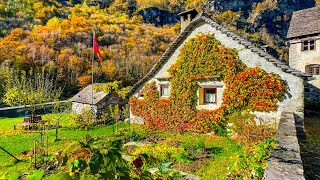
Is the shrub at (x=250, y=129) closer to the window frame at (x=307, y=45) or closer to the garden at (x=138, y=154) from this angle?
the garden at (x=138, y=154)

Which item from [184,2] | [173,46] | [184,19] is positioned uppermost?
[184,2]

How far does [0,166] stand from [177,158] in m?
7.46

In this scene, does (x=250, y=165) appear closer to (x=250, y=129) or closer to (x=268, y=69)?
(x=250, y=129)

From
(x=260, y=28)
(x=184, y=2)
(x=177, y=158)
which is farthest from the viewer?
(x=184, y=2)

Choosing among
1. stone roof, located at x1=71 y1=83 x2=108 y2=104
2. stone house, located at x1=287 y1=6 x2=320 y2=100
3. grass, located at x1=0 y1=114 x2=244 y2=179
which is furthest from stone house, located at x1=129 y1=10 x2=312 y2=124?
stone house, located at x1=287 y1=6 x2=320 y2=100

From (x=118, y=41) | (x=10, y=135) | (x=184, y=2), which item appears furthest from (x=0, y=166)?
(x=184, y=2)

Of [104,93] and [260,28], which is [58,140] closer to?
A: [104,93]

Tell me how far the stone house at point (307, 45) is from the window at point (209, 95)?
439 inches

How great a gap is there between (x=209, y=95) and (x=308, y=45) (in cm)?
1246

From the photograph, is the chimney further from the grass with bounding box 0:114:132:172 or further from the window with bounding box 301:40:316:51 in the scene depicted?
the window with bounding box 301:40:316:51

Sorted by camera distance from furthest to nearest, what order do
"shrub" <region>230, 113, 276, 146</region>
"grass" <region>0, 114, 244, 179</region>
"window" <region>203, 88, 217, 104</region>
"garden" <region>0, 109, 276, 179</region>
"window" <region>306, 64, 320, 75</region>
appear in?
"window" <region>306, 64, 320, 75</region>
"window" <region>203, 88, 217, 104</region>
"shrub" <region>230, 113, 276, 146</region>
"grass" <region>0, 114, 244, 179</region>
"garden" <region>0, 109, 276, 179</region>

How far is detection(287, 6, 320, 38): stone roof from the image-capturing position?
18594mm

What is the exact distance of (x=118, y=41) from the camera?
71938 millimetres

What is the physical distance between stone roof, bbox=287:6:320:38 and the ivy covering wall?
1144cm
